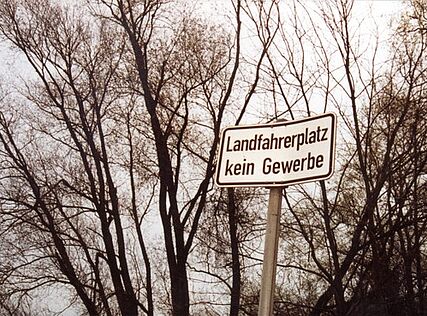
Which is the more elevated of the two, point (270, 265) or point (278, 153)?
point (278, 153)

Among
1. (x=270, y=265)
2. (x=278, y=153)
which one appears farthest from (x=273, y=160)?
(x=270, y=265)

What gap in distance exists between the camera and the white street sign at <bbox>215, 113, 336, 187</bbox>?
2.18 m

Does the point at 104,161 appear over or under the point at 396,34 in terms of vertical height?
under

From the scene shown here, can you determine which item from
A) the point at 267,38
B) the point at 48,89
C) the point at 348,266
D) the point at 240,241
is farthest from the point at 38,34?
the point at 348,266

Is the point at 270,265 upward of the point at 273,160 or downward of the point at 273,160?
downward

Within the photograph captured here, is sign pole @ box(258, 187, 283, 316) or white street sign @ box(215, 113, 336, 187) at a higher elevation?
white street sign @ box(215, 113, 336, 187)

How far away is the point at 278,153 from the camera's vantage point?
2.28m

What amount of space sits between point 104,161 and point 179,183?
7.67 feet

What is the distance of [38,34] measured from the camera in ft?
52.4

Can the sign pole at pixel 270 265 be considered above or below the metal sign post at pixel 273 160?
below

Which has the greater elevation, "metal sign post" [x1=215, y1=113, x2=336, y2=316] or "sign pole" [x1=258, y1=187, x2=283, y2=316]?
"metal sign post" [x1=215, y1=113, x2=336, y2=316]

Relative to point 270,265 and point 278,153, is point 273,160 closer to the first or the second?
point 278,153

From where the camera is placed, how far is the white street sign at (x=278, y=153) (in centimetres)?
218

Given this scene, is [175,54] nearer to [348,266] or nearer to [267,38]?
[267,38]
